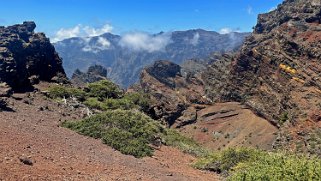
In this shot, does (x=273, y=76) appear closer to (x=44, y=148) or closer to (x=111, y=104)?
(x=111, y=104)

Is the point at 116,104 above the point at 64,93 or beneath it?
beneath

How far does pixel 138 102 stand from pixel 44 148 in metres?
30.3

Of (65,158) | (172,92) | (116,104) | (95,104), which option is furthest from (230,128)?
(65,158)

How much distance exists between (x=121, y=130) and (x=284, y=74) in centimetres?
2916

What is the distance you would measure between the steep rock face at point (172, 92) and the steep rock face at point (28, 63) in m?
14.1

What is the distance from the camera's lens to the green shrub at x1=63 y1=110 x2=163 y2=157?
81.0ft

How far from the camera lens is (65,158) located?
1841cm

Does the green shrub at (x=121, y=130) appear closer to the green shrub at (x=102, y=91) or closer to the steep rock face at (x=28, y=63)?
the steep rock face at (x=28, y=63)

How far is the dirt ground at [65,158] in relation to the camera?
51.3ft

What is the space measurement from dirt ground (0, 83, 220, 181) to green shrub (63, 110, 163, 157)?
0.76m

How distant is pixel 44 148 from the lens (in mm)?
19359

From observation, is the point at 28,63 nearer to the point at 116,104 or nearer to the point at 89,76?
the point at 116,104

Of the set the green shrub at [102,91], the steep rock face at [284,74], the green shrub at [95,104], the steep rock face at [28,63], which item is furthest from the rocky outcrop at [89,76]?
A: the green shrub at [95,104]

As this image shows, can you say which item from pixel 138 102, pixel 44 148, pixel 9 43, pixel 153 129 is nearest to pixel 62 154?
pixel 44 148
